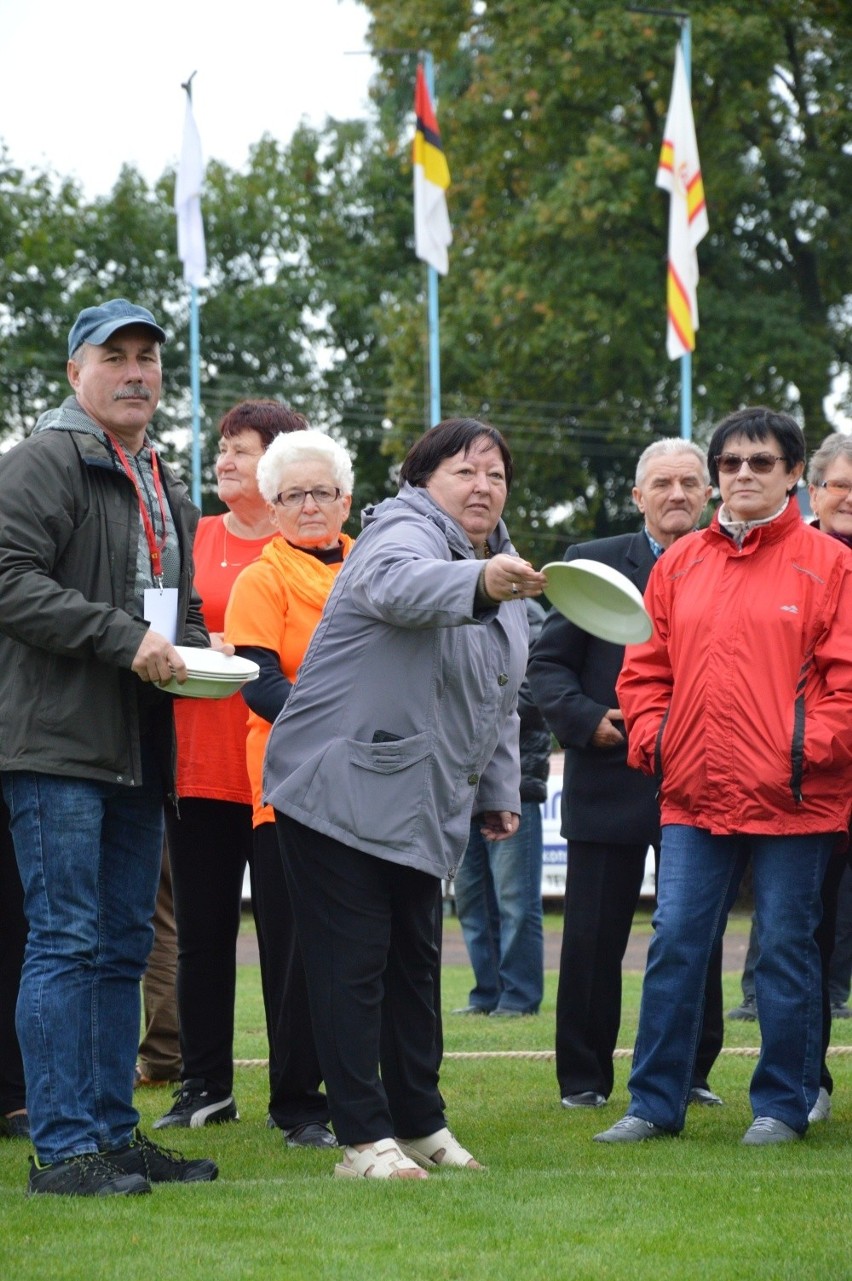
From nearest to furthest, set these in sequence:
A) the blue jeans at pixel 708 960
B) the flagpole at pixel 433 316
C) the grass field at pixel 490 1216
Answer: the grass field at pixel 490 1216 < the blue jeans at pixel 708 960 < the flagpole at pixel 433 316

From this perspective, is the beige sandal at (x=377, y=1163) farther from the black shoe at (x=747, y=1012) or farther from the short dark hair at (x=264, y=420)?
the black shoe at (x=747, y=1012)

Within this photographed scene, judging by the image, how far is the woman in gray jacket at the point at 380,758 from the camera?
4.88 meters

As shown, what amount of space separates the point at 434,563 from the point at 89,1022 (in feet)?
5.28

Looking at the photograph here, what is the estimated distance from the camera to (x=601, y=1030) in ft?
21.3

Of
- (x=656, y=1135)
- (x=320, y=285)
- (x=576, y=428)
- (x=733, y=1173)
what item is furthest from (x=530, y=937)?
(x=320, y=285)

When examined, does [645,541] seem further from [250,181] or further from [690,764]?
[250,181]

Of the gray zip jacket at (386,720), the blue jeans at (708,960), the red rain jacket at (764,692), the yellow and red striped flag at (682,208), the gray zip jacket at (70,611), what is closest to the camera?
the gray zip jacket at (70,611)

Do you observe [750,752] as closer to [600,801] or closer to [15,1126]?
[600,801]

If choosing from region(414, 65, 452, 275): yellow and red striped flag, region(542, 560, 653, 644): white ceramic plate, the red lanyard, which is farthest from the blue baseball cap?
region(414, 65, 452, 275): yellow and red striped flag

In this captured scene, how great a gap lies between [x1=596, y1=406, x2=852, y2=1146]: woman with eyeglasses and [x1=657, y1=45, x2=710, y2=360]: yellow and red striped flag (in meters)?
20.5

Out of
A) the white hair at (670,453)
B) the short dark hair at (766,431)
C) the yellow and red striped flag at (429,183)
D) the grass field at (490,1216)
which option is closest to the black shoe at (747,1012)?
the grass field at (490,1216)

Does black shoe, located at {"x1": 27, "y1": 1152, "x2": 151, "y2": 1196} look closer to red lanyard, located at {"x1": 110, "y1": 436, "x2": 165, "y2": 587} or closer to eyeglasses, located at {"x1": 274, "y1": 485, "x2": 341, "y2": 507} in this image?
red lanyard, located at {"x1": 110, "y1": 436, "x2": 165, "y2": 587}

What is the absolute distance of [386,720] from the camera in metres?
4.88

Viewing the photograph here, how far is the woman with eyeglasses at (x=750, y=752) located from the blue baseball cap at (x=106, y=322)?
1.83 meters
